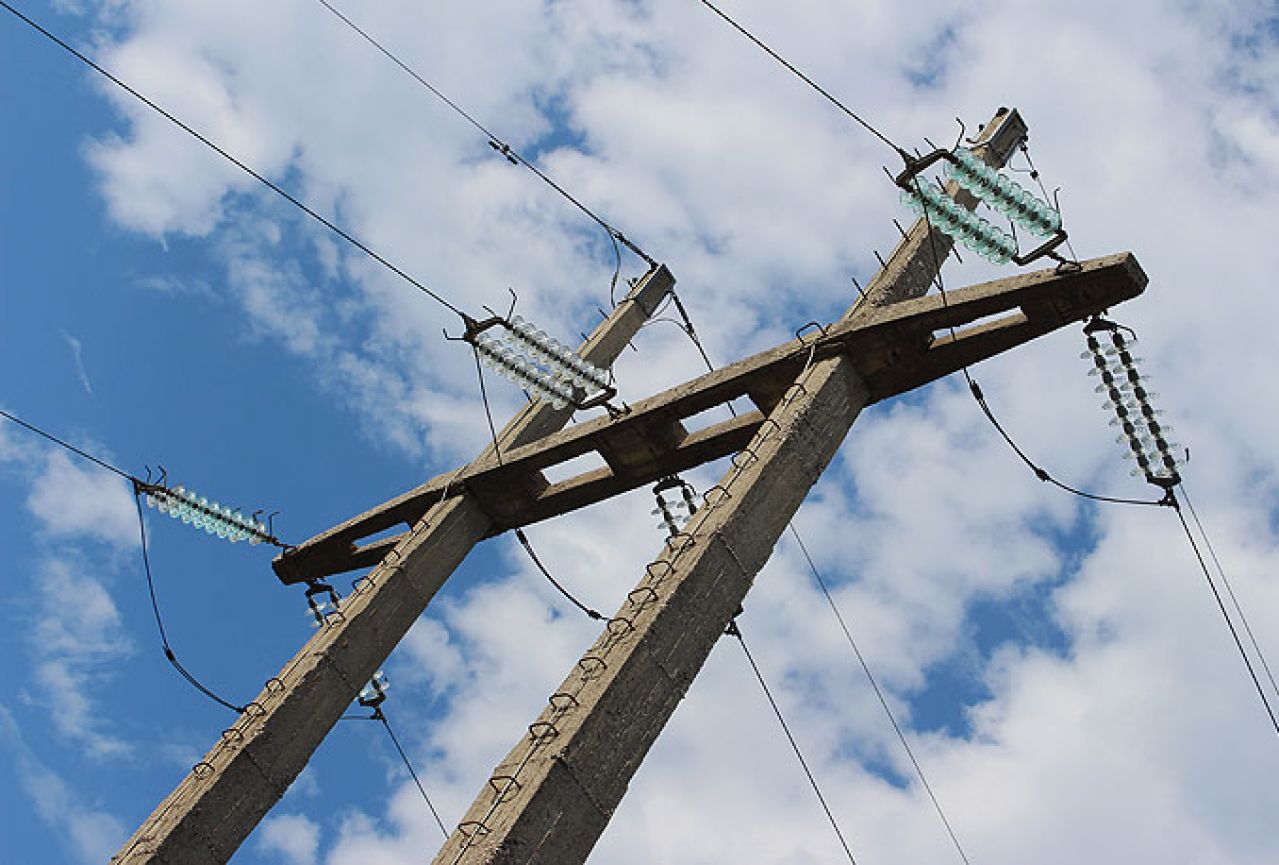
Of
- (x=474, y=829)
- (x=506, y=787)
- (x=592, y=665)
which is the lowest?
(x=474, y=829)

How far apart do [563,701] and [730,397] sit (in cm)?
461

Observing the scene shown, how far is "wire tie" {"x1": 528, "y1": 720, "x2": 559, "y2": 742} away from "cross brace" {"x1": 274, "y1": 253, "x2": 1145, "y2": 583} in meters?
4.72

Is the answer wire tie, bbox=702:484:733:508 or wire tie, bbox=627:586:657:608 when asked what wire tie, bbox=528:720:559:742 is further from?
wire tie, bbox=702:484:733:508

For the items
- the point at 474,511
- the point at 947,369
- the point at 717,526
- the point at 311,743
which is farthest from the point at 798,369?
the point at 311,743

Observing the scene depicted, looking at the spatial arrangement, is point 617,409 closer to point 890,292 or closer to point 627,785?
point 890,292

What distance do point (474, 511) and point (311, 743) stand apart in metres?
3.38

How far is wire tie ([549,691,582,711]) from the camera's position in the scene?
10.2m

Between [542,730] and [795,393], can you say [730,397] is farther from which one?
[542,730]

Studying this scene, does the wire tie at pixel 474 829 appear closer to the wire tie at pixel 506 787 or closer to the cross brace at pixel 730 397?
the wire tie at pixel 506 787

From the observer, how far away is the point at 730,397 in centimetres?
1399

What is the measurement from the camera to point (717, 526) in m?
11.3

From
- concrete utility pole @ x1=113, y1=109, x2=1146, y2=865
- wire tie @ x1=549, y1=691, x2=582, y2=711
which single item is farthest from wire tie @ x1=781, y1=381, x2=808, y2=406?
wire tie @ x1=549, y1=691, x2=582, y2=711

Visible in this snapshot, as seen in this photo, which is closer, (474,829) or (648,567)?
(474,829)

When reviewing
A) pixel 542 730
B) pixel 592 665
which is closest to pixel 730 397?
pixel 592 665
